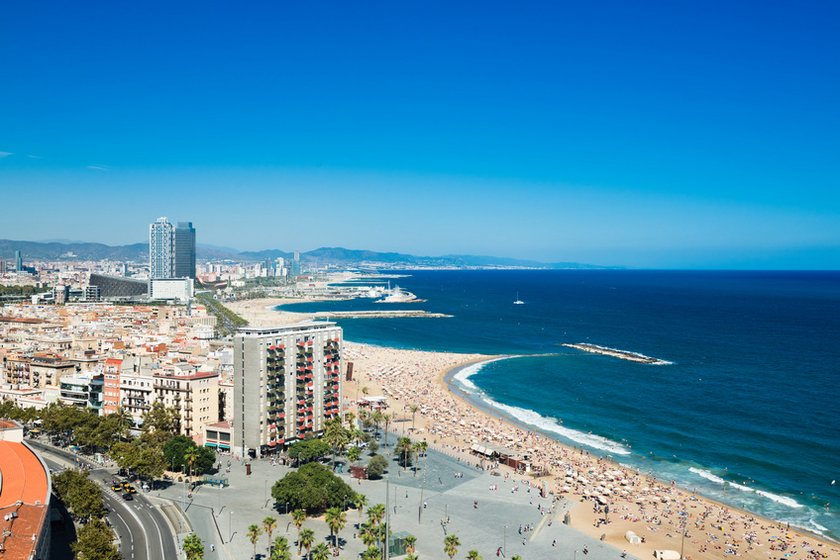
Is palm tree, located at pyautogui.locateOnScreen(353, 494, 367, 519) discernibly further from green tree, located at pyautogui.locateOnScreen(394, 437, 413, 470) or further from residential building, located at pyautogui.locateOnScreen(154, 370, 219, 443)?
residential building, located at pyautogui.locateOnScreen(154, 370, 219, 443)

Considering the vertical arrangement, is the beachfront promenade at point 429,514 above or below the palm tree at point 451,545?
below

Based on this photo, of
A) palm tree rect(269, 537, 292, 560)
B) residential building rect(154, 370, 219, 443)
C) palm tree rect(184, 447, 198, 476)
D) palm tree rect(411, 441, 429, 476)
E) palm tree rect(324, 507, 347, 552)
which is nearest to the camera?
palm tree rect(269, 537, 292, 560)

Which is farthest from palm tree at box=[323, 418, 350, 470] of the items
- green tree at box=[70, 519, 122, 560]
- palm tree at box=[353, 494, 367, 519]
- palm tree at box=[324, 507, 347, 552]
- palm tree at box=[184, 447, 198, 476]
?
green tree at box=[70, 519, 122, 560]

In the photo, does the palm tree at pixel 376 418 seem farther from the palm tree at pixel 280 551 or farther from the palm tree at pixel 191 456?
the palm tree at pixel 280 551

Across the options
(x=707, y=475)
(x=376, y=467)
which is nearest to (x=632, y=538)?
(x=707, y=475)

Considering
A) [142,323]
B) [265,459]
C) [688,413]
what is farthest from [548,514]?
[142,323]

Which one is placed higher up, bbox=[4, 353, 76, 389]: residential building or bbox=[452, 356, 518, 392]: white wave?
bbox=[4, 353, 76, 389]: residential building

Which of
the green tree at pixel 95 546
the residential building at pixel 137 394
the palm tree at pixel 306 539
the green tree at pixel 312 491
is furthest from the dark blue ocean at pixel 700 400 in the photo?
the green tree at pixel 95 546
